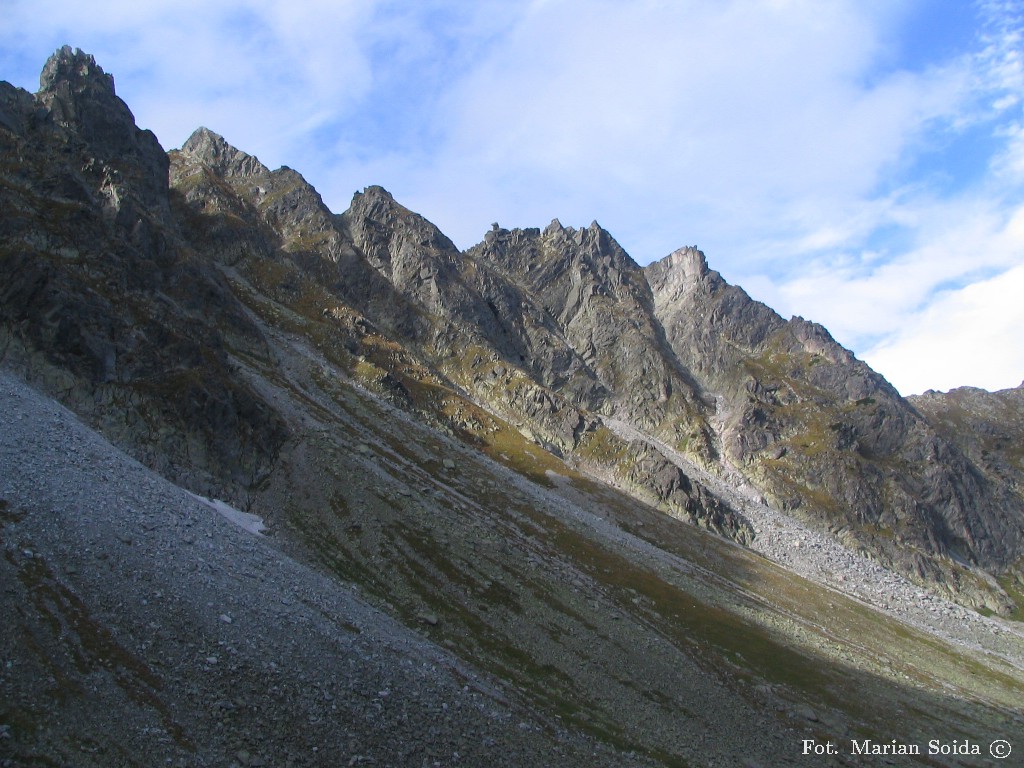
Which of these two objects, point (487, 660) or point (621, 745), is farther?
point (487, 660)

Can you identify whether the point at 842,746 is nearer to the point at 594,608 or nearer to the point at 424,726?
the point at 594,608

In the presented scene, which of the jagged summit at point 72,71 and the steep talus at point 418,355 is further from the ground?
the jagged summit at point 72,71

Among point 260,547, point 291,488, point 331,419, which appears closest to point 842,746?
point 260,547

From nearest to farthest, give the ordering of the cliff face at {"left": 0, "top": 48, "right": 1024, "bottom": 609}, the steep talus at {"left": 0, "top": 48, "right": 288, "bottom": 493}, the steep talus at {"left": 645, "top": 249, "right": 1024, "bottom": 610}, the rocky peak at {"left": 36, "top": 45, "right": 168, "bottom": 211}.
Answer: the steep talus at {"left": 0, "top": 48, "right": 288, "bottom": 493} < the cliff face at {"left": 0, "top": 48, "right": 1024, "bottom": 609} < the rocky peak at {"left": 36, "top": 45, "right": 168, "bottom": 211} < the steep talus at {"left": 645, "top": 249, "right": 1024, "bottom": 610}

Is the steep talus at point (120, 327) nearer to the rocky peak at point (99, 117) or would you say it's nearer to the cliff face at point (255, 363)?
the cliff face at point (255, 363)

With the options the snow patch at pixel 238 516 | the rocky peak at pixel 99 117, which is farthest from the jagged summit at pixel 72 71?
the snow patch at pixel 238 516

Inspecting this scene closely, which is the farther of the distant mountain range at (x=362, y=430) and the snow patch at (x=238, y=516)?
the distant mountain range at (x=362, y=430)

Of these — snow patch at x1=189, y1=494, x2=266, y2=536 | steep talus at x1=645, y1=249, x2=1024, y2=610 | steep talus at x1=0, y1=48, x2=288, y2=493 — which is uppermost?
steep talus at x1=645, y1=249, x2=1024, y2=610

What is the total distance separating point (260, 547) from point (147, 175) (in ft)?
452

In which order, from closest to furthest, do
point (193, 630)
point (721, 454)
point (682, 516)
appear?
point (193, 630) < point (682, 516) < point (721, 454)

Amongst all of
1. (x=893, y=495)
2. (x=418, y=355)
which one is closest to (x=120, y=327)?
(x=418, y=355)

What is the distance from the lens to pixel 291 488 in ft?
193

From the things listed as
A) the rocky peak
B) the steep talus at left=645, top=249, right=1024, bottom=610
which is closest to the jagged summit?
the rocky peak

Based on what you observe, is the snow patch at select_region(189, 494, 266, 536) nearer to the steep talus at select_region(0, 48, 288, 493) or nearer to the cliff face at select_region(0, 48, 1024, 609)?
the steep talus at select_region(0, 48, 288, 493)
